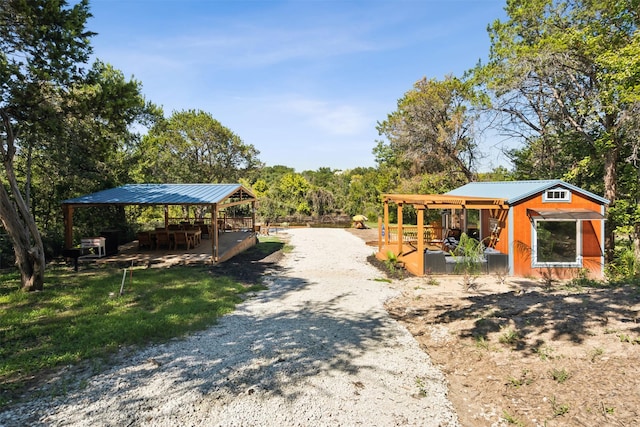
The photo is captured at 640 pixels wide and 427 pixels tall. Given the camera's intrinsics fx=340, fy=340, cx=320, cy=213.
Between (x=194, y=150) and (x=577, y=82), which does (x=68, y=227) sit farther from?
(x=577, y=82)

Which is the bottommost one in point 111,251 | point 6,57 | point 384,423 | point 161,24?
point 384,423

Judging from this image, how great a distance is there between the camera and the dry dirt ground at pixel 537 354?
3.30 meters

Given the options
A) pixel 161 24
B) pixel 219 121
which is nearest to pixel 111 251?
pixel 161 24

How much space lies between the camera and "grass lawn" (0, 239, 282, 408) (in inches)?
182

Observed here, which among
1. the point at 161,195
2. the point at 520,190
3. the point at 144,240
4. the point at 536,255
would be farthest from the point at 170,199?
the point at 536,255

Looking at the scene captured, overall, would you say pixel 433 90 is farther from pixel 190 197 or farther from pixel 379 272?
pixel 190 197

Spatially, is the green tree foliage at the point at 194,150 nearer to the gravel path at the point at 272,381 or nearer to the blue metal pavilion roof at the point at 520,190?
the blue metal pavilion roof at the point at 520,190

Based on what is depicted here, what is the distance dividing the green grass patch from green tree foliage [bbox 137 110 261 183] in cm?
1474

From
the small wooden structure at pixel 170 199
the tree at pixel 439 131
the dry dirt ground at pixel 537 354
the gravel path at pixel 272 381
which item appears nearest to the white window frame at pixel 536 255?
the dry dirt ground at pixel 537 354

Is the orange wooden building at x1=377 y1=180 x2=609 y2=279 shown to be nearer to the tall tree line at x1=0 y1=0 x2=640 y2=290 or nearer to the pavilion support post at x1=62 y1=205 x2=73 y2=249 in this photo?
the tall tree line at x1=0 y1=0 x2=640 y2=290

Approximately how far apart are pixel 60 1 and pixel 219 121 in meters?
19.0

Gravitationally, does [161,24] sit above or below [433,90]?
below

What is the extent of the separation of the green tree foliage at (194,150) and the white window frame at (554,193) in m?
21.0

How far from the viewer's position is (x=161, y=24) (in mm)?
9656
